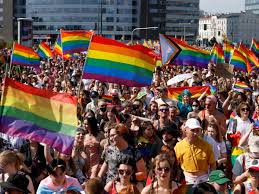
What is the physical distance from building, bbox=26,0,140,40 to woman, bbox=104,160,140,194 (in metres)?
117

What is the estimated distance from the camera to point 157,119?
366 inches

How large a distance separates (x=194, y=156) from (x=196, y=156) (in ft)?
0.07

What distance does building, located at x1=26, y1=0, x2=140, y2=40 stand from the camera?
123750 millimetres

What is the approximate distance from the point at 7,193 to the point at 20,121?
61.1 inches

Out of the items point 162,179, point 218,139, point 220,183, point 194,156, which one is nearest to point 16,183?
point 162,179

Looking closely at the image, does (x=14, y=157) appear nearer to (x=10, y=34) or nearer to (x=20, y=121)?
(x=20, y=121)

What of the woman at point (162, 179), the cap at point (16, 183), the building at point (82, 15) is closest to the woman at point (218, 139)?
the woman at point (162, 179)

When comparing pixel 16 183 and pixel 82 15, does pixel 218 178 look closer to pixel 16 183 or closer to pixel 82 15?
pixel 16 183

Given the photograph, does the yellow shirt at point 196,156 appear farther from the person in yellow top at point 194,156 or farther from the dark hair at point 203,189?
the dark hair at point 203,189

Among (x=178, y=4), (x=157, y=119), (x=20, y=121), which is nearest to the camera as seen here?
(x=20, y=121)

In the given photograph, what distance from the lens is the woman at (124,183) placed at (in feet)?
19.2

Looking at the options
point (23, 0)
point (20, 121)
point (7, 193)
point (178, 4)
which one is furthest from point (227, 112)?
point (178, 4)

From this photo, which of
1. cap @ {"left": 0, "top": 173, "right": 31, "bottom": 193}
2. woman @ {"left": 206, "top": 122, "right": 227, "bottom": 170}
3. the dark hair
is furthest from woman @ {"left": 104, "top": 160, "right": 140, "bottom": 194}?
woman @ {"left": 206, "top": 122, "right": 227, "bottom": 170}

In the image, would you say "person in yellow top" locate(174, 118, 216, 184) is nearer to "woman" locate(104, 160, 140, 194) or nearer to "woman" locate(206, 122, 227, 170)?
"woman" locate(104, 160, 140, 194)
